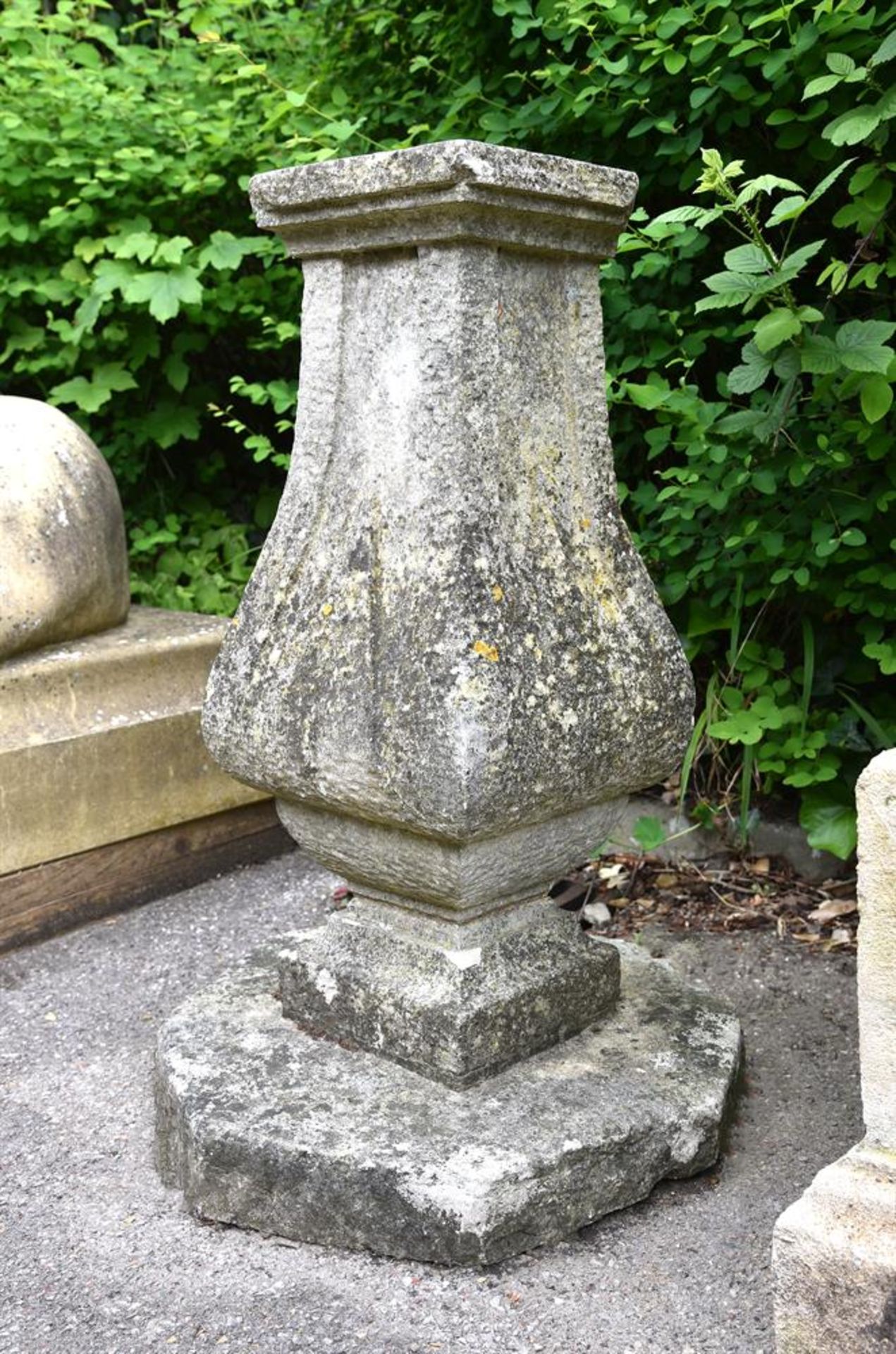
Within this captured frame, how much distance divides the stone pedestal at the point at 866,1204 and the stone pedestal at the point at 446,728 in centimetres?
42

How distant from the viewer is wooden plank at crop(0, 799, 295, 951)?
9.70 ft

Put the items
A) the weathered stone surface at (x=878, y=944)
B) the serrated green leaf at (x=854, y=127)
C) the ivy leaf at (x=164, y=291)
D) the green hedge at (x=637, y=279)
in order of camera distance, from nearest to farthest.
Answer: the weathered stone surface at (x=878, y=944), the serrated green leaf at (x=854, y=127), the green hedge at (x=637, y=279), the ivy leaf at (x=164, y=291)

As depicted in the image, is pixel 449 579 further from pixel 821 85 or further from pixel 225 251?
pixel 225 251

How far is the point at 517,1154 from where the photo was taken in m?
1.85

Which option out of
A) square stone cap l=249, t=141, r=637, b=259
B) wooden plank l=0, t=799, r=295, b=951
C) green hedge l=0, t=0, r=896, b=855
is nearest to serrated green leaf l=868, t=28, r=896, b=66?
green hedge l=0, t=0, r=896, b=855

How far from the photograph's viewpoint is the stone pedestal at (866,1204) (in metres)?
1.43

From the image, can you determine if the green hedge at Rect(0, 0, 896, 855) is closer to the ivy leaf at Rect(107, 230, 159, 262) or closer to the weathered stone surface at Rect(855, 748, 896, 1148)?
the ivy leaf at Rect(107, 230, 159, 262)

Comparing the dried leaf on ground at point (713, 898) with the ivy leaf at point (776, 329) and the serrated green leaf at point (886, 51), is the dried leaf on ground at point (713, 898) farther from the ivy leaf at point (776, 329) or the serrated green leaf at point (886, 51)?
the serrated green leaf at point (886, 51)

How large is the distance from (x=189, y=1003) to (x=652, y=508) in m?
1.50

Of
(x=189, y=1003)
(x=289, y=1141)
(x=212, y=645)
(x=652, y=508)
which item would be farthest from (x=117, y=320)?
(x=289, y=1141)

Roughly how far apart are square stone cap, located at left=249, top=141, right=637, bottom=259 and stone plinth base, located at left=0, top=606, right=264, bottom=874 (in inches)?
50.3

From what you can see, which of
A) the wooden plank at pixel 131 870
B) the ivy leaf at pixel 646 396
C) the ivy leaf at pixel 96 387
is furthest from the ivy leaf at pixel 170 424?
the ivy leaf at pixel 646 396

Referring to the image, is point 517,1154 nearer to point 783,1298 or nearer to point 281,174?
point 783,1298

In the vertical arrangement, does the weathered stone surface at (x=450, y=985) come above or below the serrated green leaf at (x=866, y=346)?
below
